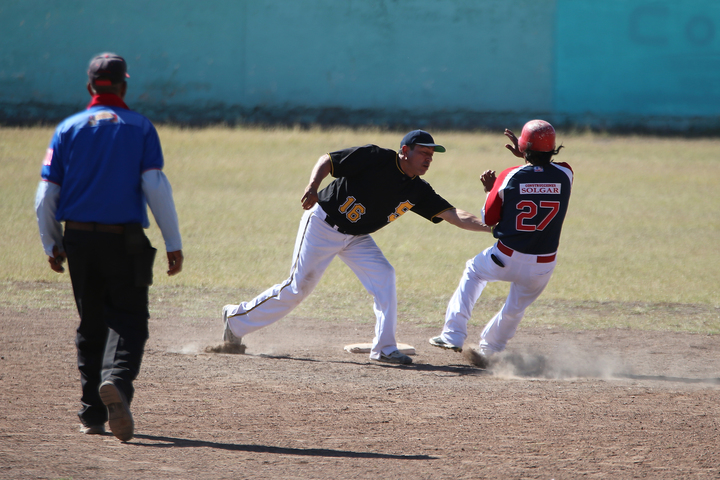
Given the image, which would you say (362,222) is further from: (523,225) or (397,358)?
(523,225)

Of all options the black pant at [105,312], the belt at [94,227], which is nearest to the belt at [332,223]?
the black pant at [105,312]

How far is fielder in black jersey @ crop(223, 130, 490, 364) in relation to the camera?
6.19 metres

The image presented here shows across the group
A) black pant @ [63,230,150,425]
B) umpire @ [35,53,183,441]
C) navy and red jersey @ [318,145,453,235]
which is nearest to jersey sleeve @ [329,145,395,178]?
navy and red jersey @ [318,145,453,235]

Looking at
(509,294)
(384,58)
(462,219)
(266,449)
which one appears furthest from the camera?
(384,58)

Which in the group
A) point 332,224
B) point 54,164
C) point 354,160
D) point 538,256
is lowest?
point 538,256

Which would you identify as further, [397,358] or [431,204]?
[431,204]

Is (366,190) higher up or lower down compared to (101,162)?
lower down

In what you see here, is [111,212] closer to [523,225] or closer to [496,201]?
[496,201]

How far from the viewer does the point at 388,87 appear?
2834cm

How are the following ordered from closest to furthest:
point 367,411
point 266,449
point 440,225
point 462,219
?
point 266,449 → point 367,411 → point 462,219 → point 440,225

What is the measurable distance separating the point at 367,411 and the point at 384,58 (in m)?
24.4

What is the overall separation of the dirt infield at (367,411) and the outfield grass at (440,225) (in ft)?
5.30

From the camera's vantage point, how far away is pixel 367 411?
5.16m

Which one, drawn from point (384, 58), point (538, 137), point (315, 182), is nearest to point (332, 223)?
point (315, 182)
